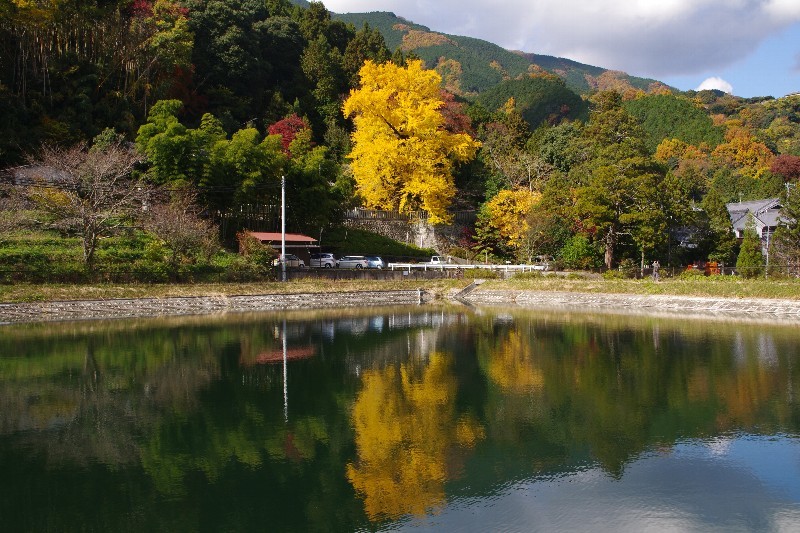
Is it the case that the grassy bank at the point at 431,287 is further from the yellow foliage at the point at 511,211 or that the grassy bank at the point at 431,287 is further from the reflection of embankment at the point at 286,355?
the reflection of embankment at the point at 286,355

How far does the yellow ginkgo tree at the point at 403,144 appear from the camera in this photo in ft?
134

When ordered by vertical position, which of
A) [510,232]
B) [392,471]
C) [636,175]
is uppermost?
[636,175]

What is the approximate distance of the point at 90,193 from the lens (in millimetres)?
31484

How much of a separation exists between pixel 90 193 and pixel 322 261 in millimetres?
12529

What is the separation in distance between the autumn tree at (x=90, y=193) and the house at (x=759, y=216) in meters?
36.0

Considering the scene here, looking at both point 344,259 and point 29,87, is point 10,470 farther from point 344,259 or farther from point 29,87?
point 29,87

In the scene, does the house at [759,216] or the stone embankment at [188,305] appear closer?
the stone embankment at [188,305]

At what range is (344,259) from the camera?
39.3 metres

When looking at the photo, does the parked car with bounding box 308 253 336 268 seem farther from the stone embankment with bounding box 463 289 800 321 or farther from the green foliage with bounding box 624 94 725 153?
the green foliage with bounding box 624 94 725 153

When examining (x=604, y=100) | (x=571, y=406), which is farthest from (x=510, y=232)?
(x=571, y=406)

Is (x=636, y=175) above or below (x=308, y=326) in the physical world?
above

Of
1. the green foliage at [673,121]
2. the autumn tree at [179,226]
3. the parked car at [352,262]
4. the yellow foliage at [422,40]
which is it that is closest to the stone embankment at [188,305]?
the autumn tree at [179,226]

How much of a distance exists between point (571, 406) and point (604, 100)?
40599mm

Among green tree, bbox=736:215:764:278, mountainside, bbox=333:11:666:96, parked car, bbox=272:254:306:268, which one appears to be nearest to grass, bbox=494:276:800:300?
green tree, bbox=736:215:764:278
